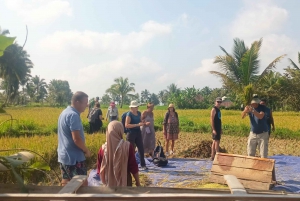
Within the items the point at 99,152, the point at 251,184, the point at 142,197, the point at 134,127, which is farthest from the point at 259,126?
the point at 142,197

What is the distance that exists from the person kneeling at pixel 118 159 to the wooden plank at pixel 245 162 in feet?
8.71

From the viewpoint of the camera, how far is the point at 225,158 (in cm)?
564

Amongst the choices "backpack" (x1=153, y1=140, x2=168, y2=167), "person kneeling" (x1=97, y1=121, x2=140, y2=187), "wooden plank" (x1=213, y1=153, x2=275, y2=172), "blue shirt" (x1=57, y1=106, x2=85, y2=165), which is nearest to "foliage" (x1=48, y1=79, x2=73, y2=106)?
"backpack" (x1=153, y1=140, x2=168, y2=167)

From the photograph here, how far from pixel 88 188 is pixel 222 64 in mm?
19191

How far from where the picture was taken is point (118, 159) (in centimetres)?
331

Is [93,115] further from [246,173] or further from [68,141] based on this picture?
[68,141]

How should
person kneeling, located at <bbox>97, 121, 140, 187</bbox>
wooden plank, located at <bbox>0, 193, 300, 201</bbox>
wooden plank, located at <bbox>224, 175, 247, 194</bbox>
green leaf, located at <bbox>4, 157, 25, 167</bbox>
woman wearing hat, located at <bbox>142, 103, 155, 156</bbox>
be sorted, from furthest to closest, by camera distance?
woman wearing hat, located at <bbox>142, 103, 155, 156</bbox>
person kneeling, located at <bbox>97, 121, 140, 187</bbox>
wooden plank, located at <bbox>224, 175, 247, 194</bbox>
green leaf, located at <bbox>4, 157, 25, 167</bbox>
wooden plank, located at <bbox>0, 193, 300, 201</bbox>

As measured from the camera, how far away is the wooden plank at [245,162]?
5156 millimetres

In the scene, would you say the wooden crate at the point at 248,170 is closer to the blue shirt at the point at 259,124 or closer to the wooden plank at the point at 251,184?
the wooden plank at the point at 251,184

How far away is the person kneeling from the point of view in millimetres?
3311

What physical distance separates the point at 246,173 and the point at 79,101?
3188mm

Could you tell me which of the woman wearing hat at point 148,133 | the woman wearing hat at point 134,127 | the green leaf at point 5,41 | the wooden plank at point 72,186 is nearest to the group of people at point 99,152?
the wooden plank at point 72,186

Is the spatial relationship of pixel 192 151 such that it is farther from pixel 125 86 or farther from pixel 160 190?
pixel 125 86

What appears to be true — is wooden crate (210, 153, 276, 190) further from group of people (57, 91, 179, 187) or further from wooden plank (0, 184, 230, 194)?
wooden plank (0, 184, 230, 194)
